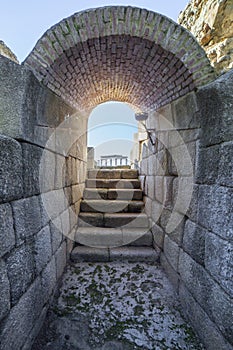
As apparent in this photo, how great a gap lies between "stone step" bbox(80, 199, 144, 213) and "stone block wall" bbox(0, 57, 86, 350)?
1.29m

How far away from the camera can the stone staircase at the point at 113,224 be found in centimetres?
263

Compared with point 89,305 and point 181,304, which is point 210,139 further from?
point 89,305

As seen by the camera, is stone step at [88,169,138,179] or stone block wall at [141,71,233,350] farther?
stone step at [88,169,138,179]

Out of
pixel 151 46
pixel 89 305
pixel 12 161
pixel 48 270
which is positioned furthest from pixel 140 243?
pixel 151 46

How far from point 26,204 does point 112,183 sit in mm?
2603

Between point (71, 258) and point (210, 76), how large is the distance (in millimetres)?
2609

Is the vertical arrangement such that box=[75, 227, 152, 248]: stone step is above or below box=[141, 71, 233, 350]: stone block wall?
below

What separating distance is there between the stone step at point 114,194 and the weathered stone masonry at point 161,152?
3.38 ft

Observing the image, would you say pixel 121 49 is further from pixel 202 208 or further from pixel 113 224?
pixel 113 224

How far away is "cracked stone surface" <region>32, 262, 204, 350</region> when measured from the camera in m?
1.47

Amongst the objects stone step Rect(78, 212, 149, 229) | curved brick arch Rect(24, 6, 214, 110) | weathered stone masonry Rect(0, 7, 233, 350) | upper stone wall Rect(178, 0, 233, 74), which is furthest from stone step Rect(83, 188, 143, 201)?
upper stone wall Rect(178, 0, 233, 74)

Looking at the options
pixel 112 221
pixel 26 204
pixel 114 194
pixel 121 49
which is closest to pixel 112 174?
pixel 114 194

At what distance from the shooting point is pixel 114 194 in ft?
12.0

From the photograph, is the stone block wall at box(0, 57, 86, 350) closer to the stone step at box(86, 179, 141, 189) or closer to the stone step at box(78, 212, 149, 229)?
the stone step at box(78, 212, 149, 229)
